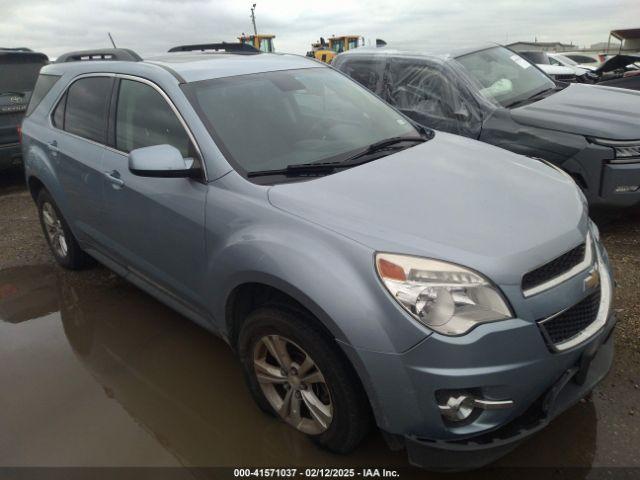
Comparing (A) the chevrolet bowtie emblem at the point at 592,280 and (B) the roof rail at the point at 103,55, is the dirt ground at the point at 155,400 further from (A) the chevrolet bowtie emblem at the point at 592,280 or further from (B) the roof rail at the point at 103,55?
(B) the roof rail at the point at 103,55

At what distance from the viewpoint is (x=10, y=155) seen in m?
6.42

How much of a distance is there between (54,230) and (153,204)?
6.90ft

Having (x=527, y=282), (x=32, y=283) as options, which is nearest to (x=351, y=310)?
(x=527, y=282)

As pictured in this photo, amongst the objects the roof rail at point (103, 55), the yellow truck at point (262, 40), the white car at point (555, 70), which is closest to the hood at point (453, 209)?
the roof rail at point (103, 55)

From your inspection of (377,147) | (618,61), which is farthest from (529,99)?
(618,61)

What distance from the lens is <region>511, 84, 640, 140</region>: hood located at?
12.7ft

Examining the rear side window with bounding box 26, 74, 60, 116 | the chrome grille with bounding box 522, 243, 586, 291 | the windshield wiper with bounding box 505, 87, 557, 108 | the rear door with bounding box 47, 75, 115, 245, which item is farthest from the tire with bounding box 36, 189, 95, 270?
the windshield wiper with bounding box 505, 87, 557, 108

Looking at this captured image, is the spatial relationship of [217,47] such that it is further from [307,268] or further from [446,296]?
[446,296]

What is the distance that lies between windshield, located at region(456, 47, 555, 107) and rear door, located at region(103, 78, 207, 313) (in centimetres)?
314

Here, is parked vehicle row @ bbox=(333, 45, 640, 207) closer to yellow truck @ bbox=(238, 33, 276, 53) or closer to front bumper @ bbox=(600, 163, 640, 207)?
front bumper @ bbox=(600, 163, 640, 207)

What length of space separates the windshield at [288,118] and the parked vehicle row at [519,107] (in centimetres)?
156

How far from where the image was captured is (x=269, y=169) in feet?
7.79

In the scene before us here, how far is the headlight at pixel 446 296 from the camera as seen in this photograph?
1.73 meters

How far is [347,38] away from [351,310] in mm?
26335
